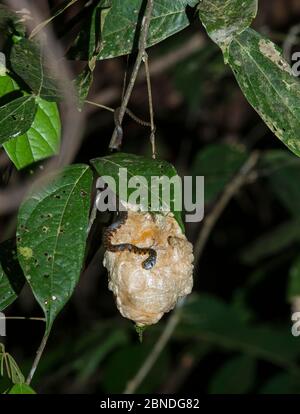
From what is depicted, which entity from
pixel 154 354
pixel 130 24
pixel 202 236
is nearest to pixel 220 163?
pixel 202 236

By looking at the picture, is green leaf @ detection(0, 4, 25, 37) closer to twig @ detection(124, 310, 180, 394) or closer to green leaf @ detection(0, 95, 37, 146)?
green leaf @ detection(0, 95, 37, 146)

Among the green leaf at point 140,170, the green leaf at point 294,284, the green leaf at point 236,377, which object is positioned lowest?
the green leaf at point 236,377

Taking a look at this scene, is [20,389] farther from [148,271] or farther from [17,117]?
[17,117]

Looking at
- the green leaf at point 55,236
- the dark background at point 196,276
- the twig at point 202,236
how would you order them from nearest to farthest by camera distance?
the green leaf at point 55,236 < the twig at point 202,236 < the dark background at point 196,276

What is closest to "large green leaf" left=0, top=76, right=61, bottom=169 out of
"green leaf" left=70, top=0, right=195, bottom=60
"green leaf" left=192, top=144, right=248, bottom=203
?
"green leaf" left=70, top=0, right=195, bottom=60

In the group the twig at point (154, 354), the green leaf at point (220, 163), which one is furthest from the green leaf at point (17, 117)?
the green leaf at point (220, 163)

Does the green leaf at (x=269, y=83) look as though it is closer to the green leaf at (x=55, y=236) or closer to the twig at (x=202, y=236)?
the green leaf at (x=55, y=236)

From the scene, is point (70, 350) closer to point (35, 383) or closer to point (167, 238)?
point (35, 383)

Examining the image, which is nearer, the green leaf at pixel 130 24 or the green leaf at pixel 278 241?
the green leaf at pixel 130 24
